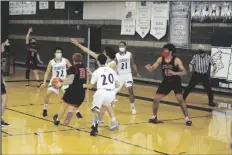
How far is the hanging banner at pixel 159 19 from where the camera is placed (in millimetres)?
18734

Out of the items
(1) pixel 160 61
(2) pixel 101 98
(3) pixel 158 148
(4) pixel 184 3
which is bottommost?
(3) pixel 158 148

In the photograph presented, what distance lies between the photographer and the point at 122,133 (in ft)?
32.5

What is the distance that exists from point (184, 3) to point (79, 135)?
32.6 feet

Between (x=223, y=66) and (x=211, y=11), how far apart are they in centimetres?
221

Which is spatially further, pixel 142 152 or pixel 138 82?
pixel 138 82

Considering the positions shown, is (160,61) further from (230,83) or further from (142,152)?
(230,83)

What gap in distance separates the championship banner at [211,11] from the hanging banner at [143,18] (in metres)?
2.70

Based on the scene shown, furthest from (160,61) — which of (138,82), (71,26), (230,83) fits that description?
(71,26)

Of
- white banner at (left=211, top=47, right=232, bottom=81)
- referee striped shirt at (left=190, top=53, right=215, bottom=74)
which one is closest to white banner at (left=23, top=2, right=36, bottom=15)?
white banner at (left=211, top=47, right=232, bottom=81)

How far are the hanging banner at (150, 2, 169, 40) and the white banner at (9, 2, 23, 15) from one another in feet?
42.0

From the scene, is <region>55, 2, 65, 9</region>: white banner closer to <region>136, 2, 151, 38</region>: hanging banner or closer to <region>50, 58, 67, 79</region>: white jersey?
<region>136, 2, 151, 38</region>: hanging banner

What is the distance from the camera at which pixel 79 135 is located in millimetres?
9531

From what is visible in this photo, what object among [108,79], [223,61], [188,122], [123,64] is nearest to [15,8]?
[223,61]

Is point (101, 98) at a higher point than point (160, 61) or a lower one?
lower
